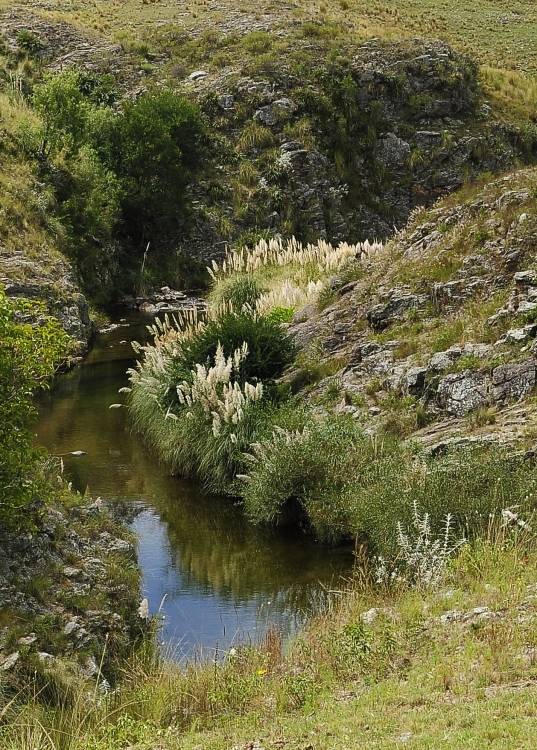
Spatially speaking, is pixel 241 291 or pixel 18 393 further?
pixel 241 291

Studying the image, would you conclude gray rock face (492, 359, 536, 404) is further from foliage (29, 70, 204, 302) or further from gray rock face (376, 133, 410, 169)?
gray rock face (376, 133, 410, 169)

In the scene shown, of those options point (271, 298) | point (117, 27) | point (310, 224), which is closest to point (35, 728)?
point (271, 298)

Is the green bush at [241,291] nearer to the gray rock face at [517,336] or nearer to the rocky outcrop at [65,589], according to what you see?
the gray rock face at [517,336]

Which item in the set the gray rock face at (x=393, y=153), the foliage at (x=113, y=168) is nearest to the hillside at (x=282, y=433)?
the foliage at (x=113, y=168)

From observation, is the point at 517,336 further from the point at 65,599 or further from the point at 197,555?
the point at 65,599

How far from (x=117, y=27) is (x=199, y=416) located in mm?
48851

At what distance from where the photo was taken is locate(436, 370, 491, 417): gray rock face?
46.9ft

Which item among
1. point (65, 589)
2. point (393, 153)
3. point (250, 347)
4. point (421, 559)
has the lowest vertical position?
point (393, 153)

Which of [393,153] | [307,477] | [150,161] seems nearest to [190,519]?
[307,477]

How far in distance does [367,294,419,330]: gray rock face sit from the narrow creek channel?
5009mm

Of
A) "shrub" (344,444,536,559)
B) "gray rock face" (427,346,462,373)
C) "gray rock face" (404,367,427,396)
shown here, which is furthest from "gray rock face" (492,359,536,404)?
"shrub" (344,444,536,559)

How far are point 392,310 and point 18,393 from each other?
10.3 m

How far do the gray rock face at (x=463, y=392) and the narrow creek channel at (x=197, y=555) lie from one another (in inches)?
123

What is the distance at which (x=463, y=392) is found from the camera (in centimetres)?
1454
